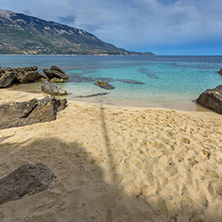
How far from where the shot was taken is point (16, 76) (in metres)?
16.5

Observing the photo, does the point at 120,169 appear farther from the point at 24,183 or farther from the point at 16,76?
the point at 16,76

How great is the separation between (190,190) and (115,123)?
3.54m

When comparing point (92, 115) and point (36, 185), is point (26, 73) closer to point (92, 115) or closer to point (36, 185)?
point (92, 115)

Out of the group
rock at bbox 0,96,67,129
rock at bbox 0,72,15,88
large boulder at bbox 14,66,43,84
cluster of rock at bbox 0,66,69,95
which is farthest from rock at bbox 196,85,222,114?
large boulder at bbox 14,66,43,84

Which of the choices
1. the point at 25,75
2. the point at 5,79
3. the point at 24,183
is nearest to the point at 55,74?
the point at 25,75

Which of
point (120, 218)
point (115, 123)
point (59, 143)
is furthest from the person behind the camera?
point (115, 123)

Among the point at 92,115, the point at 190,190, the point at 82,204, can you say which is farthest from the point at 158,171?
the point at 92,115

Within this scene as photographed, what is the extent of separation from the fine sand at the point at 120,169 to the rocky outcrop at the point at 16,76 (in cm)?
1169

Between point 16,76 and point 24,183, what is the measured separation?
17428 millimetres

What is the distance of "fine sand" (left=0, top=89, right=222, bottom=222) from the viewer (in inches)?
90.7

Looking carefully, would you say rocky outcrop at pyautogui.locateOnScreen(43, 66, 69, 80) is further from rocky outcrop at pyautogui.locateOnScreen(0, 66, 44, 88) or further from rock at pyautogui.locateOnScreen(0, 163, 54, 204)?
rock at pyautogui.locateOnScreen(0, 163, 54, 204)

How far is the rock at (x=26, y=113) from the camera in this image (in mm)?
5465

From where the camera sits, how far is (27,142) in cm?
440

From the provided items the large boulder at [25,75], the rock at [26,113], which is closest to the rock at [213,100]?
the rock at [26,113]
